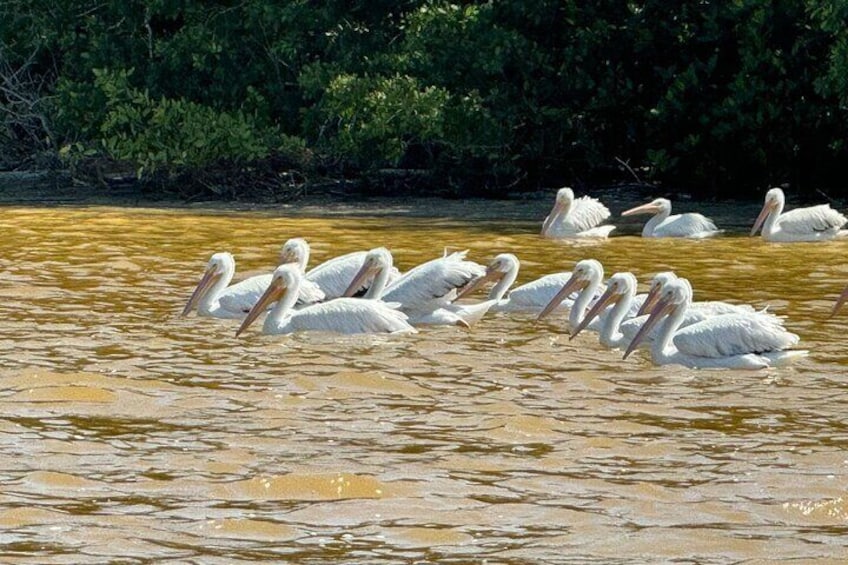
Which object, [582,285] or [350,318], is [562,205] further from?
[350,318]

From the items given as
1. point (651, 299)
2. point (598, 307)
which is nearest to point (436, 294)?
point (598, 307)

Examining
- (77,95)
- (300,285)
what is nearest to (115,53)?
(77,95)

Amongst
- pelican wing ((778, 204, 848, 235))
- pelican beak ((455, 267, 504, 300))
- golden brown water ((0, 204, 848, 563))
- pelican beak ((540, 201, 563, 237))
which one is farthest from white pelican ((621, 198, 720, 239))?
pelican beak ((455, 267, 504, 300))

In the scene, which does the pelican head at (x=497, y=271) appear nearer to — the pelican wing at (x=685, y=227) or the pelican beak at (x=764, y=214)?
the pelican wing at (x=685, y=227)

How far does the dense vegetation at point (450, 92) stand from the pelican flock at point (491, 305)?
770cm

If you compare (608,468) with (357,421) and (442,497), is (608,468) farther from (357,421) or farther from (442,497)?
(357,421)

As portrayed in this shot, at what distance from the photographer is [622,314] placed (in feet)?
34.1

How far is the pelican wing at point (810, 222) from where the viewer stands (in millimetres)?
16000

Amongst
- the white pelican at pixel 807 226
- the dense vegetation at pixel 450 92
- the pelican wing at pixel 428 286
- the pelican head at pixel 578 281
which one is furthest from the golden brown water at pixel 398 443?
the dense vegetation at pixel 450 92

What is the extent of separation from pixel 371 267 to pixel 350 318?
101 centimetres

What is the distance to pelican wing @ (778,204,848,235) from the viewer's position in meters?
16.0

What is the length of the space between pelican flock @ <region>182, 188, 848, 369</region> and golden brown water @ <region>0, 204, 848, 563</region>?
0.44 feet

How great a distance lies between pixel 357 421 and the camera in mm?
7957

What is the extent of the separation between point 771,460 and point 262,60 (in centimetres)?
1563
